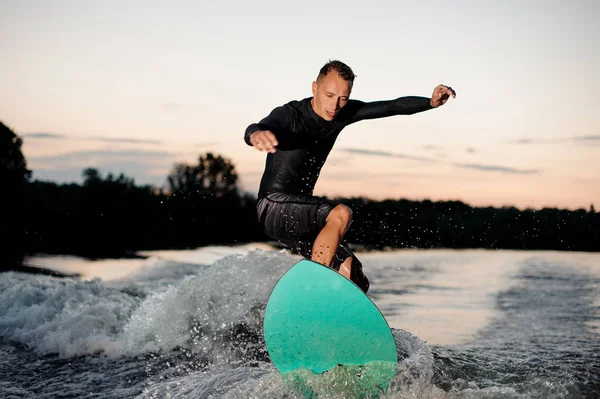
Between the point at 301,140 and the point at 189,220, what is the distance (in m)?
31.1

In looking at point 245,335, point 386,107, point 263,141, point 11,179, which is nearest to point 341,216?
point 263,141

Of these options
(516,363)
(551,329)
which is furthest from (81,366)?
(551,329)

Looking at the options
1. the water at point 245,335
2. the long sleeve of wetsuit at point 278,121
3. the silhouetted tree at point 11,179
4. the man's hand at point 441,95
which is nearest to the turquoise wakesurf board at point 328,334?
the water at point 245,335

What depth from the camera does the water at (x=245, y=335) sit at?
4859 millimetres

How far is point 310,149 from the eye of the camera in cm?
474

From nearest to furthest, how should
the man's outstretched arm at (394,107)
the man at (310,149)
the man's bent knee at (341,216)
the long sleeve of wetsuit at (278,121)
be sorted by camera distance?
the man's bent knee at (341,216)
the man at (310,149)
the long sleeve of wetsuit at (278,121)
the man's outstretched arm at (394,107)

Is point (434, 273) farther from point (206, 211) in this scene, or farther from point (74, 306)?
point (206, 211)

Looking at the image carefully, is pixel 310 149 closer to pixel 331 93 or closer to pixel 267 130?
pixel 331 93

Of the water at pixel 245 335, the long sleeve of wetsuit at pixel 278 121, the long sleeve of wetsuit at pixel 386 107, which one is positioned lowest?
the water at pixel 245 335

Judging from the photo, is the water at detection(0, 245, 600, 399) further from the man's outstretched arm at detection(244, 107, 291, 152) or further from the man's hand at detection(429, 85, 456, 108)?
the man's hand at detection(429, 85, 456, 108)

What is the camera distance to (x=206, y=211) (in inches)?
1372

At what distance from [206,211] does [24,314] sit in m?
26.6

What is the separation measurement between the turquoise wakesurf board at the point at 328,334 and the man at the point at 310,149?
0.43m

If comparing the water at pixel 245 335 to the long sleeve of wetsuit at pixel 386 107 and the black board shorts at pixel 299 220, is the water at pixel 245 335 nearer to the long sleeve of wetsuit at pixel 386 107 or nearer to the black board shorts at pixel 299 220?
the black board shorts at pixel 299 220
